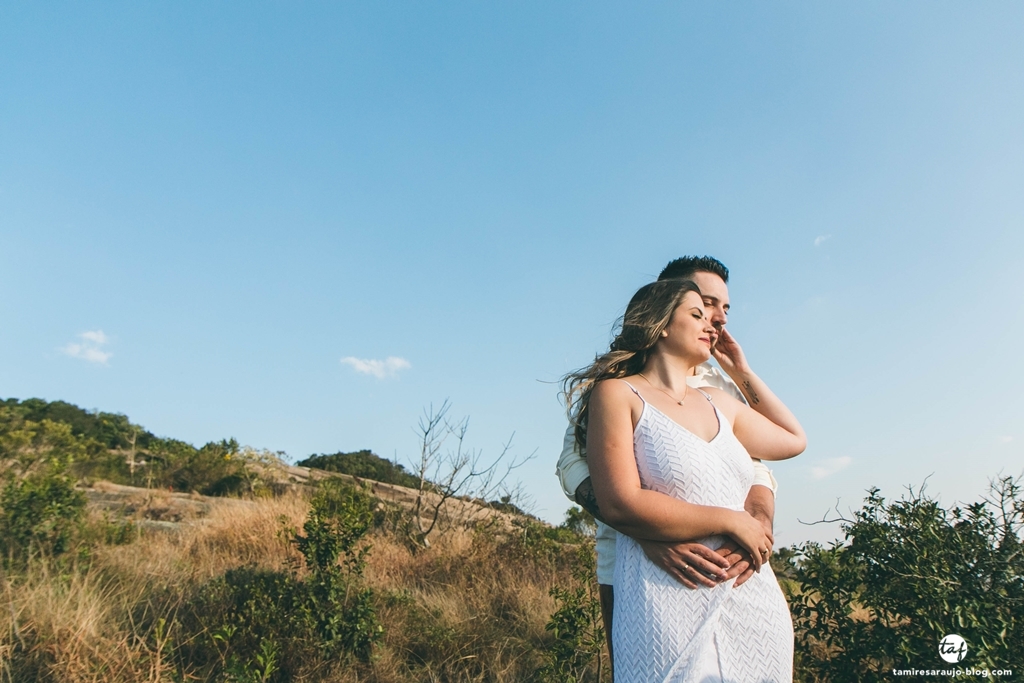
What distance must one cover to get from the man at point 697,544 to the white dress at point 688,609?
4cm

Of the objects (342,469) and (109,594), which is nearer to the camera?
(109,594)

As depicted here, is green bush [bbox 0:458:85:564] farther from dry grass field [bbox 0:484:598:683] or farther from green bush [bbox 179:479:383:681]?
green bush [bbox 179:479:383:681]

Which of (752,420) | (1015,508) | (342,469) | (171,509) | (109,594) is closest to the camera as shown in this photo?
(752,420)

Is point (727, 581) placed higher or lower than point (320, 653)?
higher

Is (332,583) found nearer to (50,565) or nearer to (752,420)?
(50,565)

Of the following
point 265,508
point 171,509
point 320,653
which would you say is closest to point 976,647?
point 320,653

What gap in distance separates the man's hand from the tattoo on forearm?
11.5 inches

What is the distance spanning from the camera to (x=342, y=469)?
16.6 meters

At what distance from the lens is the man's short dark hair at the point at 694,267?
3490 mm

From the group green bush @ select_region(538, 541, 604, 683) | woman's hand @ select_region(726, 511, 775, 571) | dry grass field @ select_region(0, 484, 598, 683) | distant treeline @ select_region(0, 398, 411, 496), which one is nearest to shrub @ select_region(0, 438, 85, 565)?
dry grass field @ select_region(0, 484, 598, 683)

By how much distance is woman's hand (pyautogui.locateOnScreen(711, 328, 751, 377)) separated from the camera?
9.93ft

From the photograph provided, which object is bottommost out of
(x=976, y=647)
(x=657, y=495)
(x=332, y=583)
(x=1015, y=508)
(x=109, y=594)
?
(x=109, y=594)

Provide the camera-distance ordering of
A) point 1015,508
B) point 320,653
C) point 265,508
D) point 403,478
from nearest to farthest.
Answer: point 1015,508
point 320,653
point 265,508
point 403,478

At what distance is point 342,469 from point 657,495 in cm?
1573
